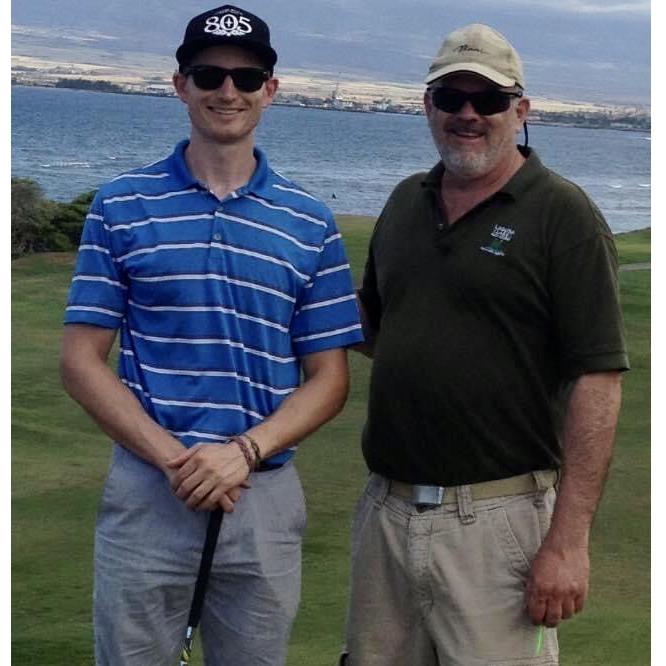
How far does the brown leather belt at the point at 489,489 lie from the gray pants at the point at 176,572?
15.2 inches

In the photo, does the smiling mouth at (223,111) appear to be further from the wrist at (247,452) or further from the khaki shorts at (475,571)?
the khaki shorts at (475,571)

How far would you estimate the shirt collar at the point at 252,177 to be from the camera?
3.14m

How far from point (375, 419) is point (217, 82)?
94 centimetres

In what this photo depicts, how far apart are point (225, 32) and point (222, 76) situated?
10 centimetres

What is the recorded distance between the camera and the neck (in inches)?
124

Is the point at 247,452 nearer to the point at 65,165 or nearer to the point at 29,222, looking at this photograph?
the point at 29,222

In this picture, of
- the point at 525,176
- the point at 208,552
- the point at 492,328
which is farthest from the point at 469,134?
the point at 208,552

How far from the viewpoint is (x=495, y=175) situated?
3381 mm

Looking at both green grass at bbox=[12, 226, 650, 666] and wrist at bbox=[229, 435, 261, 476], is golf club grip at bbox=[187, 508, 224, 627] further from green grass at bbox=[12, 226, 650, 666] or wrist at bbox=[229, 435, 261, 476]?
green grass at bbox=[12, 226, 650, 666]

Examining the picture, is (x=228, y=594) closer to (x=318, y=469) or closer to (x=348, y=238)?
(x=318, y=469)

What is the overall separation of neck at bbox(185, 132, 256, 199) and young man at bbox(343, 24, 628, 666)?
0.50 m

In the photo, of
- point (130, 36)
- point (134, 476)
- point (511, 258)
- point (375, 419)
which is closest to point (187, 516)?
point (134, 476)

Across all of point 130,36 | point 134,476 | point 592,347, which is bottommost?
point 134,476

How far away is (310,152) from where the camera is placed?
89938 millimetres
